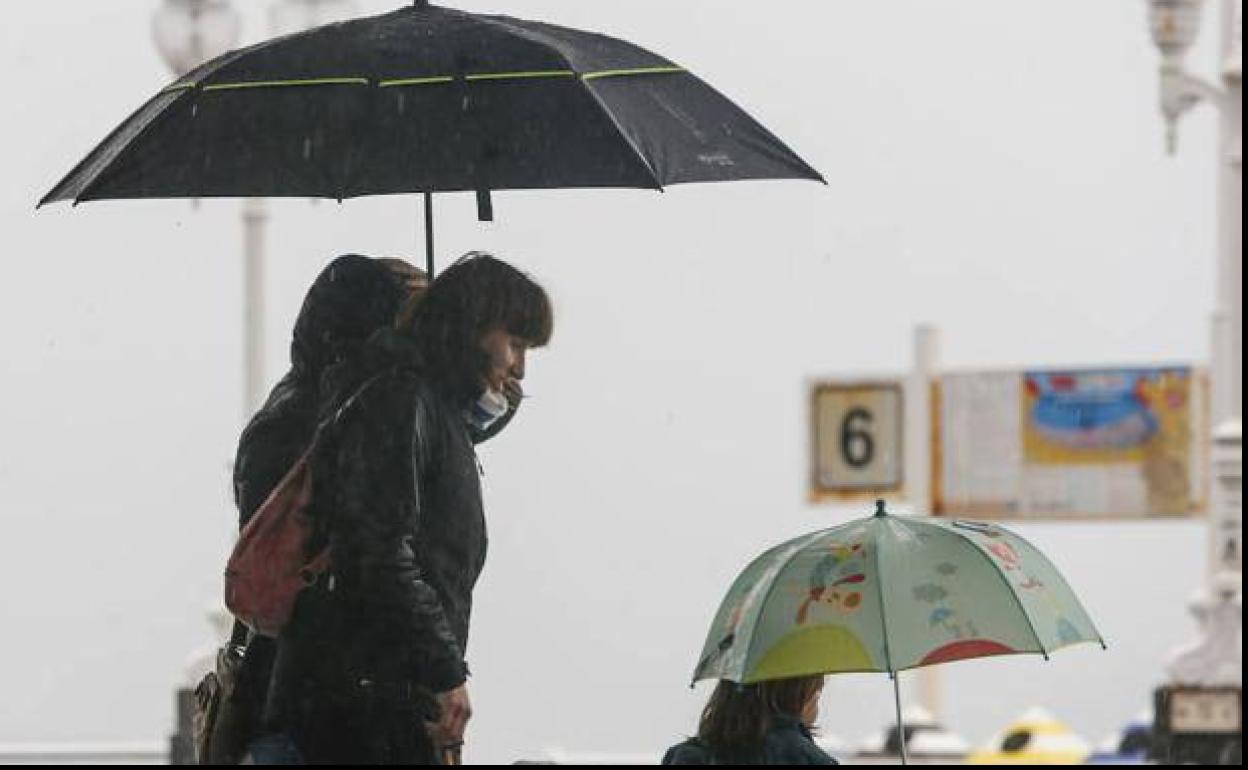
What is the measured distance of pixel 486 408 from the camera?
6.63 metres

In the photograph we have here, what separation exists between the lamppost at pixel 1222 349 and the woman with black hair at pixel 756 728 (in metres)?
15.9

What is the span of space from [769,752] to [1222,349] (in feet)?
66.0

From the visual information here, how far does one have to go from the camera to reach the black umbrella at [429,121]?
720 centimetres

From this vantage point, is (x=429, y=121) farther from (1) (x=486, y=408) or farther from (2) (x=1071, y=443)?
(2) (x=1071, y=443)

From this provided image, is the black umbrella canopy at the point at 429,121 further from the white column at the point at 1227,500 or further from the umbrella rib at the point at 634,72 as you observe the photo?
the white column at the point at 1227,500

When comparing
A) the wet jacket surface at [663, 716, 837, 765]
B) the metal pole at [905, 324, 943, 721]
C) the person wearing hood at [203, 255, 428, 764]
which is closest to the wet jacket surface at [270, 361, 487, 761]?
the person wearing hood at [203, 255, 428, 764]

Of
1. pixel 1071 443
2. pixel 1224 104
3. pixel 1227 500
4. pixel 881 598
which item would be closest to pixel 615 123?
pixel 881 598

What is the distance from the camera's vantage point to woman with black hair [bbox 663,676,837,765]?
671cm

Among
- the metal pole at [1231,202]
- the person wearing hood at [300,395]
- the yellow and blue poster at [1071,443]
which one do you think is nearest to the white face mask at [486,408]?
the person wearing hood at [300,395]

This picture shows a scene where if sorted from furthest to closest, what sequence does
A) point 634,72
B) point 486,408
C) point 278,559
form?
1. point 634,72
2. point 486,408
3. point 278,559

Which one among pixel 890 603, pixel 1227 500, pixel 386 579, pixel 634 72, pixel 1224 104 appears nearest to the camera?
pixel 386 579

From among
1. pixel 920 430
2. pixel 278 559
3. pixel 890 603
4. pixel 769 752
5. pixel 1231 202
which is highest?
pixel 1231 202

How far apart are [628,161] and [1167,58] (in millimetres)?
18618

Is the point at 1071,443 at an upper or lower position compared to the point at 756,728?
lower
